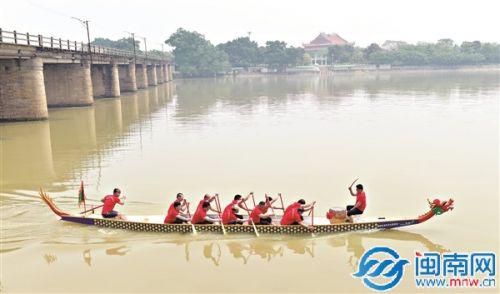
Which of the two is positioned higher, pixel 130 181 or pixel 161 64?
pixel 161 64

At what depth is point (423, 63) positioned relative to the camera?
153375mm

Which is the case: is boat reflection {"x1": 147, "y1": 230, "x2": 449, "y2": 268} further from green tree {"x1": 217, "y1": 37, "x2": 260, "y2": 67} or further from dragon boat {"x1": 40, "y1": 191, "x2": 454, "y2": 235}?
green tree {"x1": 217, "y1": 37, "x2": 260, "y2": 67}

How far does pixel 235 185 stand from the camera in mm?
17359

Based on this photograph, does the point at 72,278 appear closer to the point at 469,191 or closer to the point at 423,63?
the point at 469,191

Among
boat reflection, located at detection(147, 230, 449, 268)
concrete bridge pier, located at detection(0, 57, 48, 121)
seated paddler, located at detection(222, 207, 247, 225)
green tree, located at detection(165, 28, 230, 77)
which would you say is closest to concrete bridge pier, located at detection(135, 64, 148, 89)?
concrete bridge pier, located at detection(0, 57, 48, 121)

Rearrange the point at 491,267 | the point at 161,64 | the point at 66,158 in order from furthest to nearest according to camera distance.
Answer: the point at 161,64 < the point at 66,158 < the point at 491,267

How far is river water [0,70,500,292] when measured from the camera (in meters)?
10.7

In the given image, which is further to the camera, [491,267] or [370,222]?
[370,222]

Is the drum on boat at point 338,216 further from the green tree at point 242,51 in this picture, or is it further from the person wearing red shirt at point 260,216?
the green tree at point 242,51

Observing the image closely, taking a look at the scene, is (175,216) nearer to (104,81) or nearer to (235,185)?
(235,185)

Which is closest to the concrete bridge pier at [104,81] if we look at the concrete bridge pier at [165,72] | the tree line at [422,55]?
the concrete bridge pier at [165,72]

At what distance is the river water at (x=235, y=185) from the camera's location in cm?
1071

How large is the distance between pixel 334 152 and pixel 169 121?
17.0 metres

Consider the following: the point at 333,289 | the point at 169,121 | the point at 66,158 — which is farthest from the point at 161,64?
the point at 333,289
